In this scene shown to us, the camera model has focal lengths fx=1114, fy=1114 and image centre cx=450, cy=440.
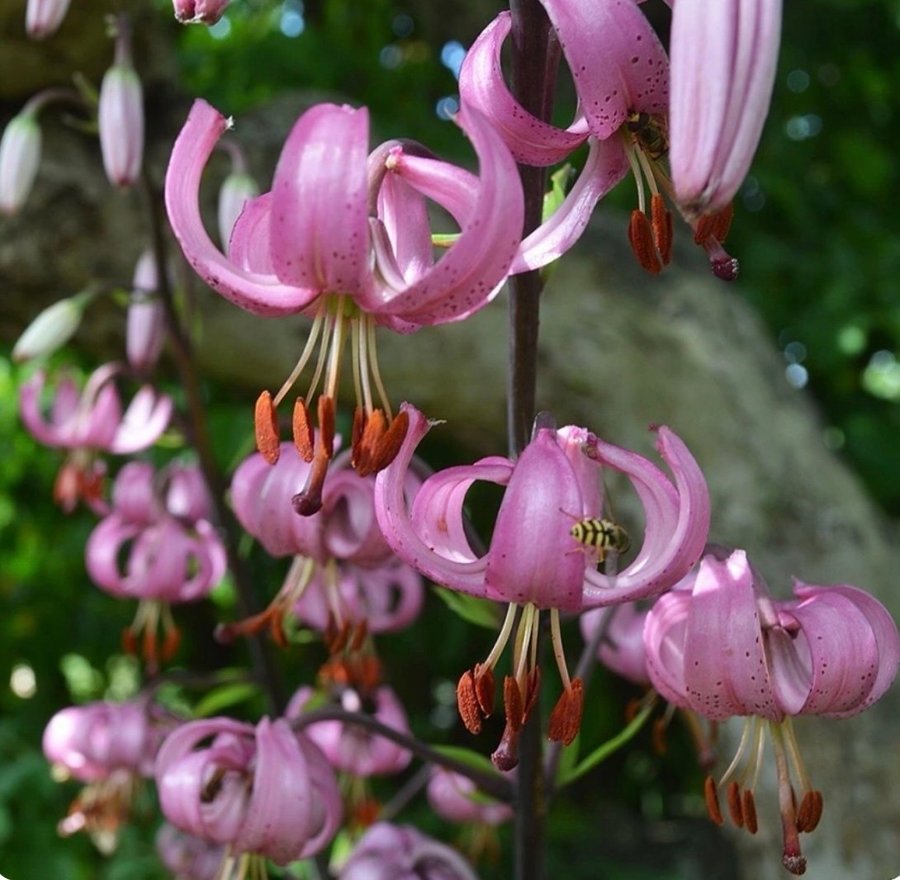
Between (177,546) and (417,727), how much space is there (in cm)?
89

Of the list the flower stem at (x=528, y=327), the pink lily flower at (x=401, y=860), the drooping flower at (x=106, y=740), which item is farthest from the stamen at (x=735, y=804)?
the drooping flower at (x=106, y=740)

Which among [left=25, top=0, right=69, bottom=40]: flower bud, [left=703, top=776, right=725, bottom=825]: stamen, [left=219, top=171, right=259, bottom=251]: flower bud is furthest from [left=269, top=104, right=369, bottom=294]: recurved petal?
[left=219, top=171, right=259, bottom=251]: flower bud

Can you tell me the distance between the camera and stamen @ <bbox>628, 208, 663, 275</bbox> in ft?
1.85

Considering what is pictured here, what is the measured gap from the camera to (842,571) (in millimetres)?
1644

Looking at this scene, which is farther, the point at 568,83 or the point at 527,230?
the point at 568,83

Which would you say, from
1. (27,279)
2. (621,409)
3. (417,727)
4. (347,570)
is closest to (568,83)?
(621,409)

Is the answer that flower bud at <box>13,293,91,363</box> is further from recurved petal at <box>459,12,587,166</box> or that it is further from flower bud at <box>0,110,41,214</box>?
recurved petal at <box>459,12,587,166</box>

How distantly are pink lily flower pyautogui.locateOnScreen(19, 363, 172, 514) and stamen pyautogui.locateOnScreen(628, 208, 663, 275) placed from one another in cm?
83

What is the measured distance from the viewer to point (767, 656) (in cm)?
63

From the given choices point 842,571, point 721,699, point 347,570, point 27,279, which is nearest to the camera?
point 721,699

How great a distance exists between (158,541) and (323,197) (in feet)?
2.74

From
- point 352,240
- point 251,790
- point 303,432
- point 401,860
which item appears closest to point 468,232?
point 352,240

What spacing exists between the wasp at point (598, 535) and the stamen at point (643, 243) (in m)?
0.13

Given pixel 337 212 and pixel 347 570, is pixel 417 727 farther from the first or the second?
pixel 337 212
